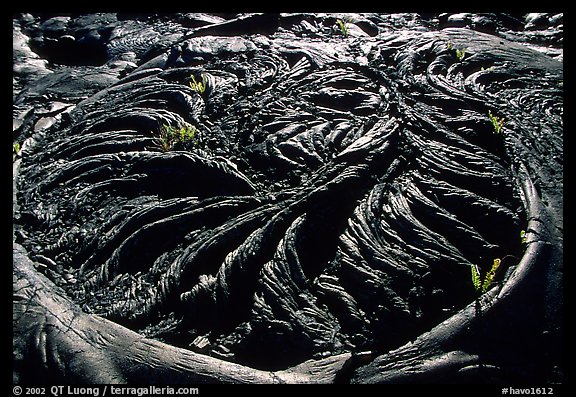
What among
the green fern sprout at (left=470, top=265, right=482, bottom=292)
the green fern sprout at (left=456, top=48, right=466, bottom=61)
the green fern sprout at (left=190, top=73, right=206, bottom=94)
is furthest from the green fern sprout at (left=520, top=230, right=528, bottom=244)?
the green fern sprout at (left=190, top=73, right=206, bottom=94)

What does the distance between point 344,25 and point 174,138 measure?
94.6 inches

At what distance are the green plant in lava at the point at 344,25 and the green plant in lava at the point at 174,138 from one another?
2.11 metres

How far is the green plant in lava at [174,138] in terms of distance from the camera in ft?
12.0

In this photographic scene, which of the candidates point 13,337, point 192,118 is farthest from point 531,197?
point 13,337

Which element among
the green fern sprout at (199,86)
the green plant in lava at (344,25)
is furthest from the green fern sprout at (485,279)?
the green plant in lava at (344,25)

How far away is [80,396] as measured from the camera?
7.61 ft

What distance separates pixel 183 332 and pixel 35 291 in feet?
2.94

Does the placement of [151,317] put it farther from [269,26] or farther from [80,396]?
[269,26]

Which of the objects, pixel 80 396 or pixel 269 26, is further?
pixel 269 26

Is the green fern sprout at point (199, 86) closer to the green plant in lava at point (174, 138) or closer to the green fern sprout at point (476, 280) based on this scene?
the green plant in lava at point (174, 138)

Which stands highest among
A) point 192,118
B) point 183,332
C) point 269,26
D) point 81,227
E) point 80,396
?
point 269,26

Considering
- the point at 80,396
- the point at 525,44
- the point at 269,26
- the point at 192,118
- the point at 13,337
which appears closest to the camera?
the point at 80,396

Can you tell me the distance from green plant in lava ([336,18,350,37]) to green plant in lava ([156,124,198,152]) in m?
2.11

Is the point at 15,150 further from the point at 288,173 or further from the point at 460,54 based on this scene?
the point at 460,54
